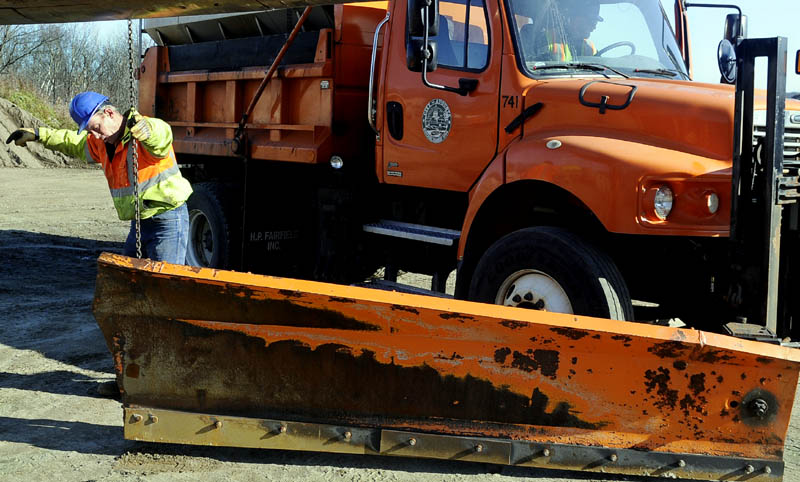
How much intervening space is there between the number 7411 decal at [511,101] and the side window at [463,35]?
1.01 ft

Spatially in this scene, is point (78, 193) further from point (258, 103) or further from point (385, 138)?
point (385, 138)

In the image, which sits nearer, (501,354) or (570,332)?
(570,332)

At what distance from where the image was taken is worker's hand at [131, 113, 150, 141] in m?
4.66

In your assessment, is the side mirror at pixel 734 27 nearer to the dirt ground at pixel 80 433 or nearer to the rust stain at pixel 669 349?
the dirt ground at pixel 80 433

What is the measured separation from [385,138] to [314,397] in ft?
9.06

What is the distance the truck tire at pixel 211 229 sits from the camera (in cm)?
745

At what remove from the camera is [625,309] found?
446 centimetres

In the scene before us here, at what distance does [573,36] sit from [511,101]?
0.57 metres

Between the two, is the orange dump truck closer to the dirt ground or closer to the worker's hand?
the dirt ground

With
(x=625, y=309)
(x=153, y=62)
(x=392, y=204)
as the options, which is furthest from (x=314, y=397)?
(x=153, y=62)

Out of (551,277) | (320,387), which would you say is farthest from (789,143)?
(320,387)

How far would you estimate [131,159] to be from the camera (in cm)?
499

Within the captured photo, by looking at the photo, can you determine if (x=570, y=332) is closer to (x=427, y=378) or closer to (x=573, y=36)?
(x=427, y=378)

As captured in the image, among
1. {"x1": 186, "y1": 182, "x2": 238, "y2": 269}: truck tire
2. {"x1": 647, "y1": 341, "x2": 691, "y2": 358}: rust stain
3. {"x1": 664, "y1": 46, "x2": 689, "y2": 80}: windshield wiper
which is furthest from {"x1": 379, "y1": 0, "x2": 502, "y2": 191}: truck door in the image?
{"x1": 647, "y1": 341, "x2": 691, "y2": 358}: rust stain
